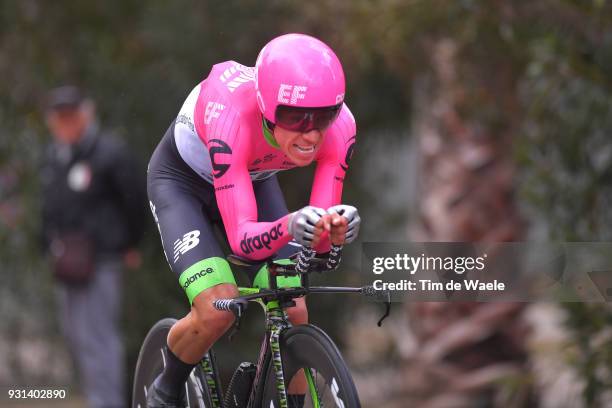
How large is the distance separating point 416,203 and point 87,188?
3.74m

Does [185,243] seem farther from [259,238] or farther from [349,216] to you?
[349,216]

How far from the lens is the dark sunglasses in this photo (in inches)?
217

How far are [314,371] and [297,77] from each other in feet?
4.13

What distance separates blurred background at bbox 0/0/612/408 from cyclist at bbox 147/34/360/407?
2.94m

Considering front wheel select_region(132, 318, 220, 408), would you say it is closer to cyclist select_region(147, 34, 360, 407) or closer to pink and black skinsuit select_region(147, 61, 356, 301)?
cyclist select_region(147, 34, 360, 407)

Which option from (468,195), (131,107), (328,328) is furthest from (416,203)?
(131,107)

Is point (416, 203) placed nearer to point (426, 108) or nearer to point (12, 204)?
point (426, 108)

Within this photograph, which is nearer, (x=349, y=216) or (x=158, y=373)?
(x=349, y=216)

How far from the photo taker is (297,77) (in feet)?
18.0

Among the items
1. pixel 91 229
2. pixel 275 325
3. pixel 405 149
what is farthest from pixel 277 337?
pixel 405 149

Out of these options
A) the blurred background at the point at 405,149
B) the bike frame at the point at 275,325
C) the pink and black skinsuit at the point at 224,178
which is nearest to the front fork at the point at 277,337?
the bike frame at the point at 275,325

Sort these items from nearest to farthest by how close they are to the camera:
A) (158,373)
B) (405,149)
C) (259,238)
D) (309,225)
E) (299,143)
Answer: (309,225)
(259,238)
(299,143)
(158,373)
(405,149)

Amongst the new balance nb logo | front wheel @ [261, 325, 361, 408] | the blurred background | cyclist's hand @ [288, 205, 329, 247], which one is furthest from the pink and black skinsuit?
the blurred background

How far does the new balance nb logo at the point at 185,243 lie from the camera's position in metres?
6.00
